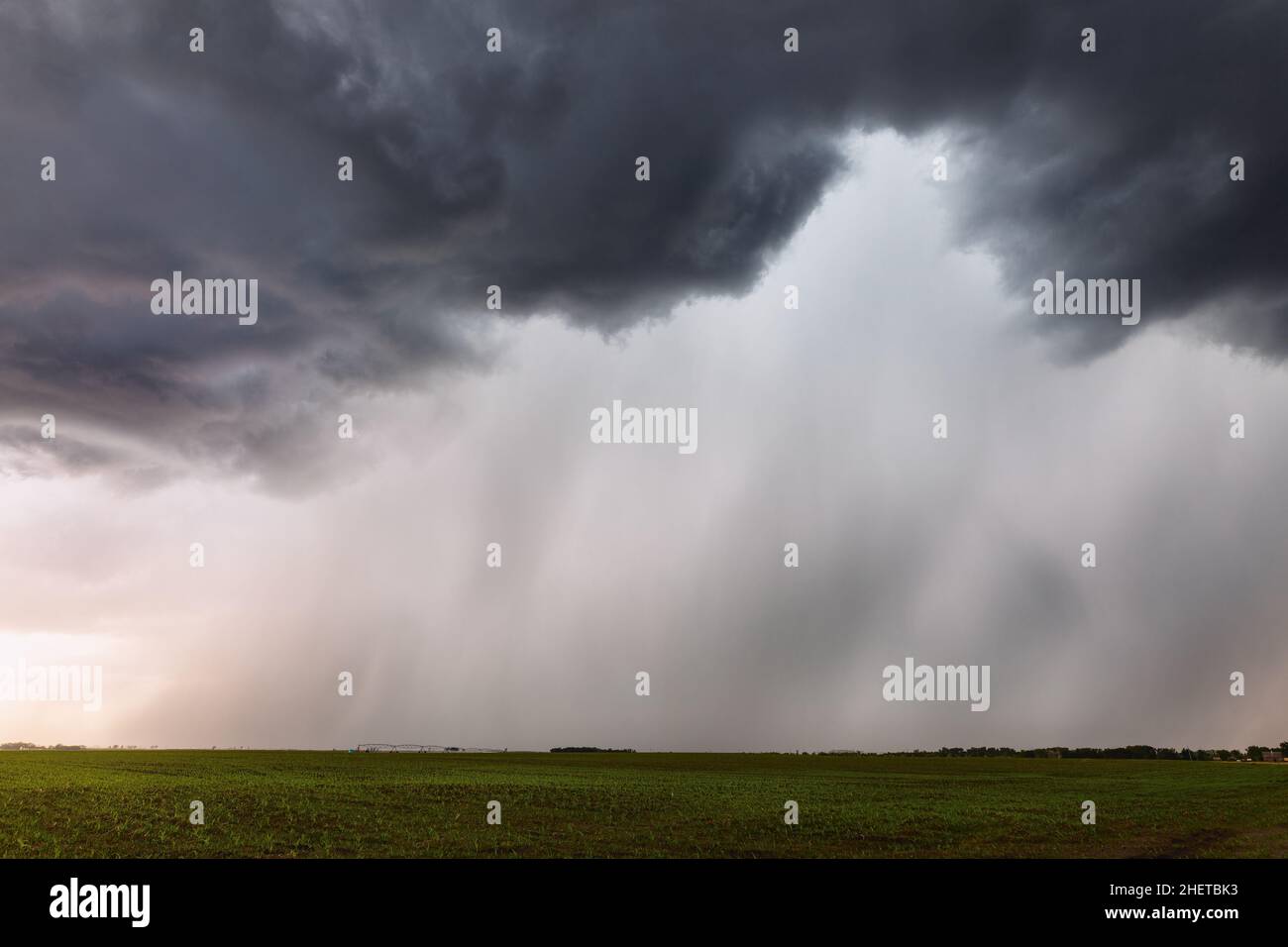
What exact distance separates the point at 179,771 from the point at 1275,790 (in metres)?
101

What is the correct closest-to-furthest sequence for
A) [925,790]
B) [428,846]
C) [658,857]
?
[658,857] < [428,846] < [925,790]

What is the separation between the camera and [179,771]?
82375 mm

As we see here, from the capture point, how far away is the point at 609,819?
43469mm

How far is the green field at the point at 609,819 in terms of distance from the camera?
117ft

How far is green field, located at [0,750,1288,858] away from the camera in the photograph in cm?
3553
